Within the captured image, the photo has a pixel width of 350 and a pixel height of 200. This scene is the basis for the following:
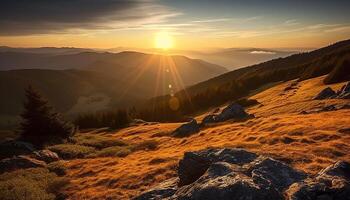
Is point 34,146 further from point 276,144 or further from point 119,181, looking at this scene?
point 276,144

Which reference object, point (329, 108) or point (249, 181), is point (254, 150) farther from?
point (329, 108)

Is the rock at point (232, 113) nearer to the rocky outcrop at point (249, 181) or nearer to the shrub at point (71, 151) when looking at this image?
the shrub at point (71, 151)

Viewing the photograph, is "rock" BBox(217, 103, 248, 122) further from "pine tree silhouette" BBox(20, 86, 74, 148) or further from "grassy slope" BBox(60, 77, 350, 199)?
"pine tree silhouette" BBox(20, 86, 74, 148)

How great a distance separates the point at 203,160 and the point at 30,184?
1782 cm

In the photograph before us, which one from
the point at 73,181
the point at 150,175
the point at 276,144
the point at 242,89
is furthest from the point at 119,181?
the point at 242,89

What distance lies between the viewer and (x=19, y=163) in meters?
37.9

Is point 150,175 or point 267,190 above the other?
point 267,190

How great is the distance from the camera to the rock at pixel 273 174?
56.9ft

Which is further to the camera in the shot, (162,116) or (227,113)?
(162,116)

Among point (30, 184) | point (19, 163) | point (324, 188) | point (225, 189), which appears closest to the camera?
point (225, 189)

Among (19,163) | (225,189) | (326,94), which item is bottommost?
(19,163)

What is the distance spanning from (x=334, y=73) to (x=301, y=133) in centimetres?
5985

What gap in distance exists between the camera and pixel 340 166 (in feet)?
63.2

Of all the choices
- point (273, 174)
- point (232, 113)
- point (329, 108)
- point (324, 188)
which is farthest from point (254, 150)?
point (232, 113)
